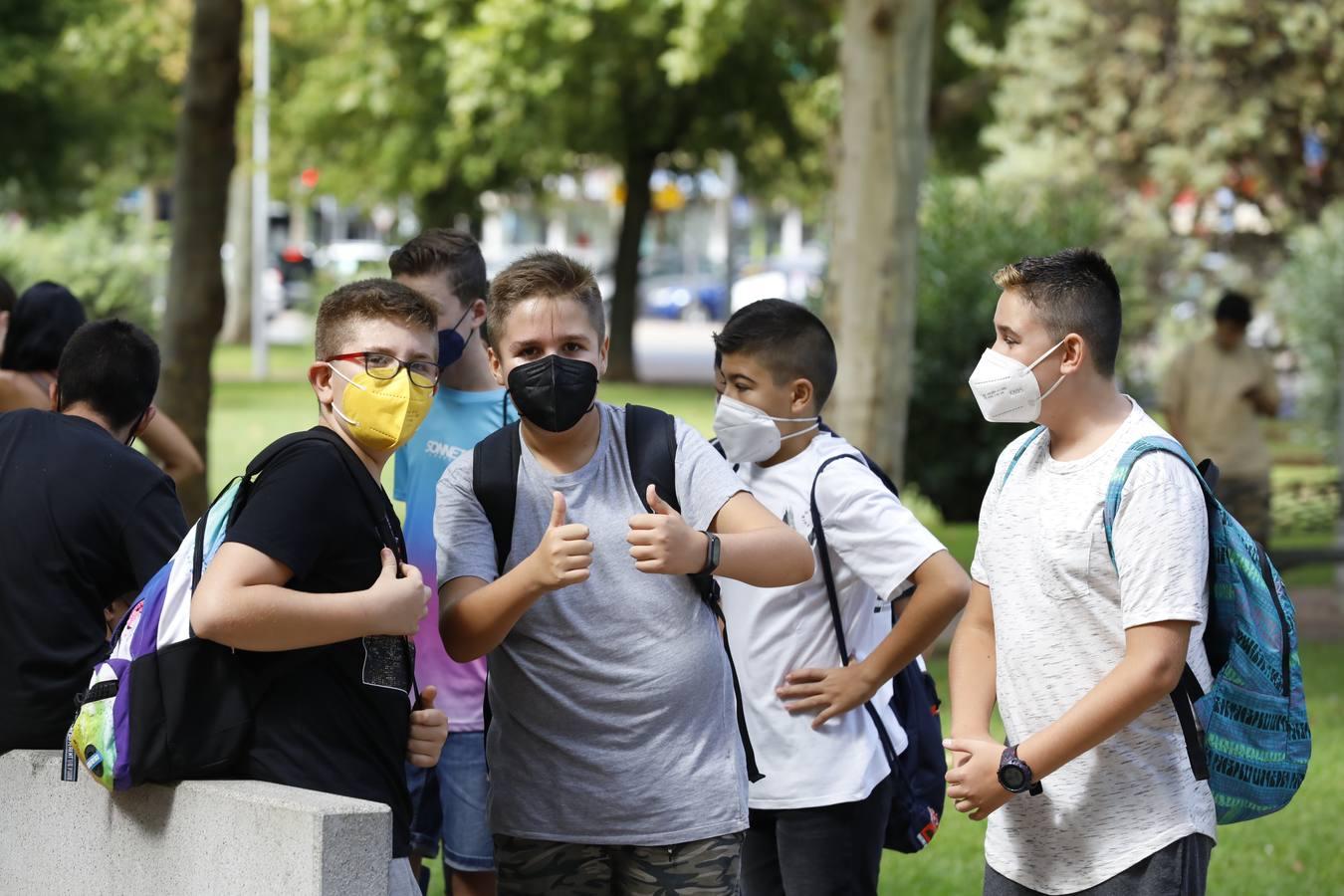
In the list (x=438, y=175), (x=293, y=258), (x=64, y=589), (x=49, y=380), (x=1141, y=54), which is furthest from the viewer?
(x=293, y=258)

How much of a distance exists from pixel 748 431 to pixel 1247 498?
363 inches

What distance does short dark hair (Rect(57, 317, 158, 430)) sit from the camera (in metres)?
4.20

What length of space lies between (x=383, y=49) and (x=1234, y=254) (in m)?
16.5

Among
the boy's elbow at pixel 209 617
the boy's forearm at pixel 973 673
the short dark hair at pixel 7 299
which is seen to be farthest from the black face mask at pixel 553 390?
the short dark hair at pixel 7 299

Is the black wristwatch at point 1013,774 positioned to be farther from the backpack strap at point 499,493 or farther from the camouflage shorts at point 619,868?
the backpack strap at point 499,493

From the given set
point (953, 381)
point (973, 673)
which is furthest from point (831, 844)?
point (953, 381)

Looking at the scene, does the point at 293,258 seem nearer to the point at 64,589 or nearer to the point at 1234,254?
the point at 1234,254

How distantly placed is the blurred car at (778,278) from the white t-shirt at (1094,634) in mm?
24670

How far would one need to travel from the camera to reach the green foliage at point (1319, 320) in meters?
22.8

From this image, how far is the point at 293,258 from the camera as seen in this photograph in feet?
194

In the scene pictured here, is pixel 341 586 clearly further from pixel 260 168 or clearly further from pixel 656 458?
pixel 260 168

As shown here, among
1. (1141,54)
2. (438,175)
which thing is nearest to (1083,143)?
(1141,54)

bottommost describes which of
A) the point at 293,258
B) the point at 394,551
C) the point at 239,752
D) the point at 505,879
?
the point at 293,258

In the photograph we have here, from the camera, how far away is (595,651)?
3572 mm
